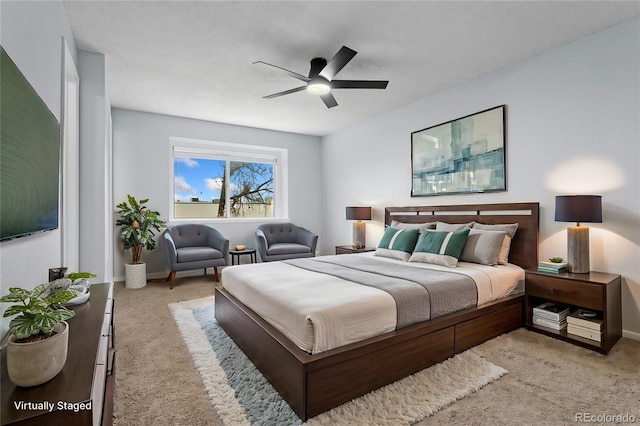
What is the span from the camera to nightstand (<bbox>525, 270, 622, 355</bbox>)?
2404 millimetres

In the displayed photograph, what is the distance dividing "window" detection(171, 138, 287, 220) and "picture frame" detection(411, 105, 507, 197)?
2979 mm

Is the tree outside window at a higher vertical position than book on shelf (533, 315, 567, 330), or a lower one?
higher

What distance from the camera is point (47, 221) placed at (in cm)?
170

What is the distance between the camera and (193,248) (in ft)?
16.1

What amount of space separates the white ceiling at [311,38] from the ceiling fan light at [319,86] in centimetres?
32

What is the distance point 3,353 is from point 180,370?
1269 millimetres

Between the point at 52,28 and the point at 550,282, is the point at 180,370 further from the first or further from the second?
the point at 550,282

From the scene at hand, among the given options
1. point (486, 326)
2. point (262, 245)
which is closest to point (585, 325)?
point (486, 326)

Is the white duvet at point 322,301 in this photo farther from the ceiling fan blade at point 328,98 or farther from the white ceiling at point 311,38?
the white ceiling at point 311,38

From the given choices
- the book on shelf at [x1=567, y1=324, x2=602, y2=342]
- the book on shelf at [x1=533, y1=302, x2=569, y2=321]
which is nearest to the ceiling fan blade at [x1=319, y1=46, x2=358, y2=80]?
the book on shelf at [x1=533, y1=302, x2=569, y2=321]

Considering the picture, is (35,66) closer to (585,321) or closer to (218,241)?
(218,241)

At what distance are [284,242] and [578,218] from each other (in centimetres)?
427

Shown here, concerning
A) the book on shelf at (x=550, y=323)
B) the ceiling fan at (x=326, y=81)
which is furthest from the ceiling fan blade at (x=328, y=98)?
the book on shelf at (x=550, y=323)

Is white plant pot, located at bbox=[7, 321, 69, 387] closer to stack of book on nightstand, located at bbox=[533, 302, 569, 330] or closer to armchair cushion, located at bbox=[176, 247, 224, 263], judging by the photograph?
stack of book on nightstand, located at bbox=[533, 302, 569, 330]
